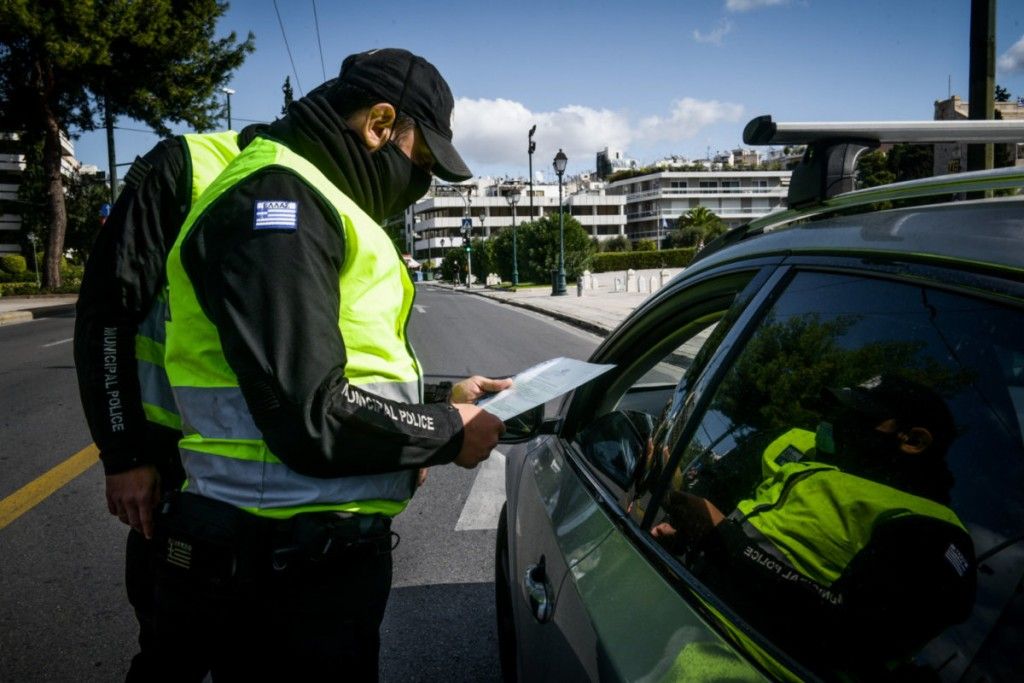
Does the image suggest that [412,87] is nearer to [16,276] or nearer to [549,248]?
[549,248]

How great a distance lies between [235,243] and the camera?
4.29 ft

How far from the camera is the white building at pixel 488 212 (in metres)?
123

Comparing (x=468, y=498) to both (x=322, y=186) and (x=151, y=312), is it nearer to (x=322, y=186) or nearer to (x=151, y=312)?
(x=151, y=312)

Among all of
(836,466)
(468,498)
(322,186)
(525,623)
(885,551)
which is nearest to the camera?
(885,551)

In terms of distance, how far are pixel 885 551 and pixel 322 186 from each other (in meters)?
1.10

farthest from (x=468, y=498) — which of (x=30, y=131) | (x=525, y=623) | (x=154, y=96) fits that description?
(x=30, y=131)

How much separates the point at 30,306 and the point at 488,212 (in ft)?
345


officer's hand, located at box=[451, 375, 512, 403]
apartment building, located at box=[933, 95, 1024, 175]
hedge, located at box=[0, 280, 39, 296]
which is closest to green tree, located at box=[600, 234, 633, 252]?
hedge, located at box=[0, 280, 39, 296]

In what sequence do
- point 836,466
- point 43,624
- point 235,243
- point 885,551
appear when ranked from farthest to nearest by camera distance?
point 43,624, point 235,243, point 836,466, point 885,551

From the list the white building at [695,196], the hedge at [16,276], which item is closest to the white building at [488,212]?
the white building at [695,196]

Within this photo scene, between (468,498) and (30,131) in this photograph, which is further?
(30,131)

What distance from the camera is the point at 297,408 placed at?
130cm

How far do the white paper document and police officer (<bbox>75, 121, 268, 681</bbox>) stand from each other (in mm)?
806

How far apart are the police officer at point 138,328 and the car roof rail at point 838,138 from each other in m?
1.23
